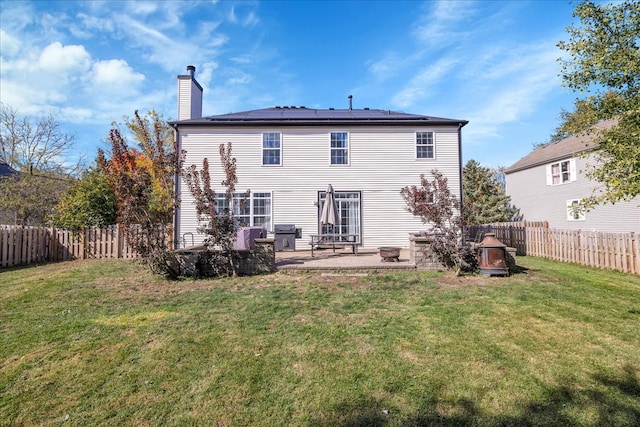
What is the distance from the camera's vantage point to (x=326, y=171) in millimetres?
13328

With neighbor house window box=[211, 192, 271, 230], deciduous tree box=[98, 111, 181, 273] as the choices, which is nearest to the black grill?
neighbor house window box=[211, 192, 271, 230]

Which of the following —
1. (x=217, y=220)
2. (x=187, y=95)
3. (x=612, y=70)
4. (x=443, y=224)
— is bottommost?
(x=443, y=224)

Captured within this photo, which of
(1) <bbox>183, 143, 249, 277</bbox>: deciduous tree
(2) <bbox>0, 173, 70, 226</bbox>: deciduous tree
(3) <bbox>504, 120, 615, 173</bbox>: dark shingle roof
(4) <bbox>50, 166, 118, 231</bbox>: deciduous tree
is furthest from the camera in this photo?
(3) <bbox>504, 120, 615, 173</bbox>: dark shingle roof

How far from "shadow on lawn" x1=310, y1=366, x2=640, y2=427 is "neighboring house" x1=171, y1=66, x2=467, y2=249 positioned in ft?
34.2

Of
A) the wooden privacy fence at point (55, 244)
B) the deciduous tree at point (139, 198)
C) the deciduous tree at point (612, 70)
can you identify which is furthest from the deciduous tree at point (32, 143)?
the deciduous tree at point (612, 70)

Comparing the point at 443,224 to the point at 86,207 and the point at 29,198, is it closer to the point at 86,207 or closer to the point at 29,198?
the point at 86,207

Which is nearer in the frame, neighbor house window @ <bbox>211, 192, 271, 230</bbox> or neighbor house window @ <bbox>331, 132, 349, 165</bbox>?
neighbor house window @ <bbox>211, 192, 271, 230</bbox>

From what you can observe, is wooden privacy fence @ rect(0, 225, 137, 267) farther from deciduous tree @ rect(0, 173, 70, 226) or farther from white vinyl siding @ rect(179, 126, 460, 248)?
deciduous tree @ rect(0, 173, 70, 226)

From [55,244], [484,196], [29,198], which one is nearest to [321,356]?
[55,244]

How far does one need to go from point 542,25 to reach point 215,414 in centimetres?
1180

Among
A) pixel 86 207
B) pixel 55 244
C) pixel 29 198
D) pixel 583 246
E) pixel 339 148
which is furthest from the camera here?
pixel 29 198

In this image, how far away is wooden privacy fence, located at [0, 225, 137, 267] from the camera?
9.54 metres

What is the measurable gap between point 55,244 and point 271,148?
880 centimetres

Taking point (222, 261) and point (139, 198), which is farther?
point (222, 261)
